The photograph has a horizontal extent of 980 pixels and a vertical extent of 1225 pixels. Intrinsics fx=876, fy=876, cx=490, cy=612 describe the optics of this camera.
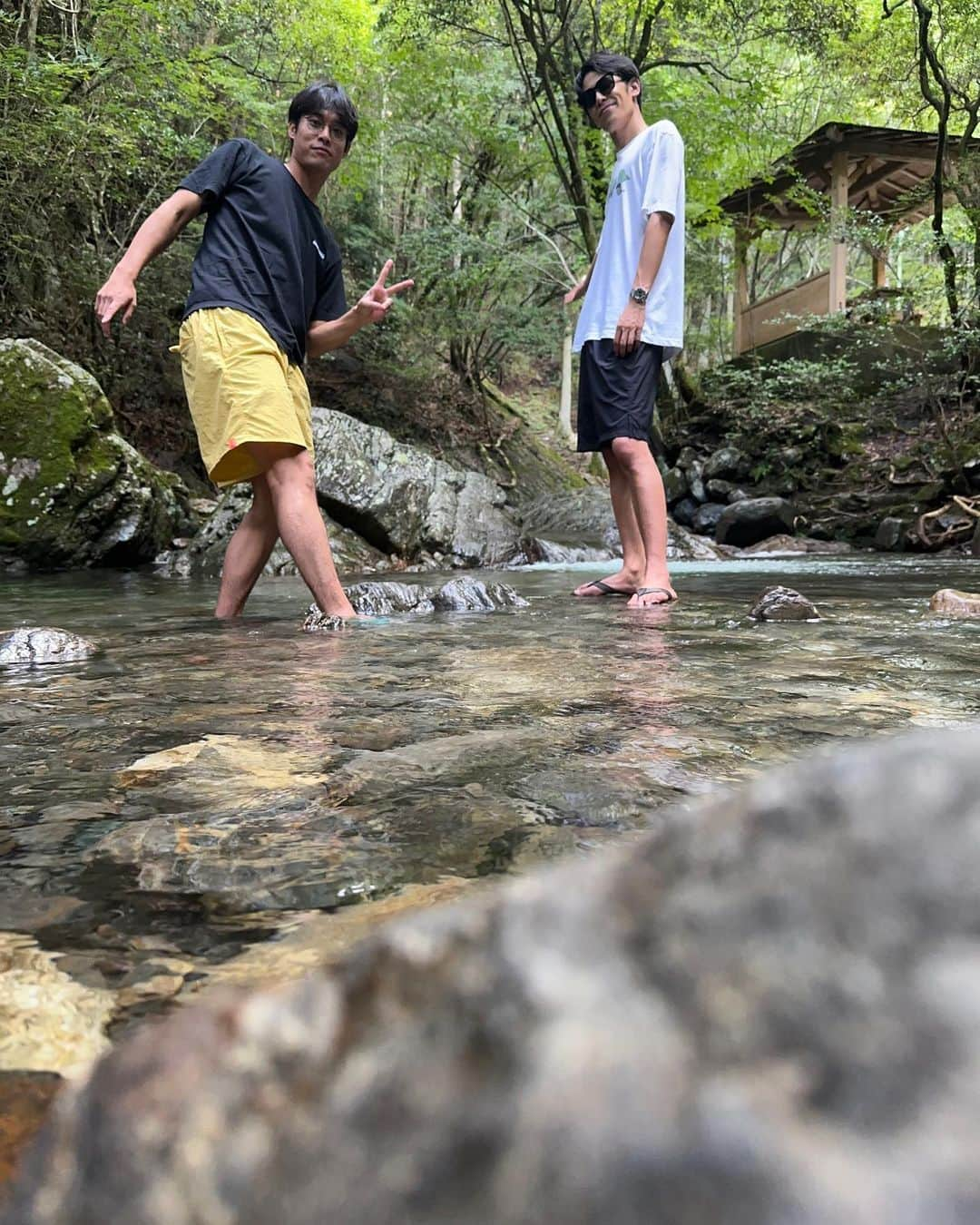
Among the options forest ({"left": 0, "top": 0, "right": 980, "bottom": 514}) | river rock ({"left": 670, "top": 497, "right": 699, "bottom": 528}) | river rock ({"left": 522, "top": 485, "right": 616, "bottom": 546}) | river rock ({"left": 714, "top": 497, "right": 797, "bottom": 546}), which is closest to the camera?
forest ({"left": 0, "top": 0, "right": 980, "bottom": 514})

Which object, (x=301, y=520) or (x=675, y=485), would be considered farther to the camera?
(x=675, y=485)

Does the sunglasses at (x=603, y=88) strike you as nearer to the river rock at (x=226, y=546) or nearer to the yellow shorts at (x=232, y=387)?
the yellow shorts at (x=232, y=387)

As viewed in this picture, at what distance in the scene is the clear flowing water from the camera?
0.82 m

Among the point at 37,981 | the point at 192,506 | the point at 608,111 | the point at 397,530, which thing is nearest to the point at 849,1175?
the point at 37,981

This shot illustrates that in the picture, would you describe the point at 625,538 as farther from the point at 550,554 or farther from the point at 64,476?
the point at 64,476

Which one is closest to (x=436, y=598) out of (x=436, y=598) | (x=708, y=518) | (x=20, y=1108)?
(x=436, y=598)

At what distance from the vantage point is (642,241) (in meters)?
4.28

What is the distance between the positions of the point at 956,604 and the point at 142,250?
318 centimetres

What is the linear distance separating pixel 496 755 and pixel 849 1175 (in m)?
1.02

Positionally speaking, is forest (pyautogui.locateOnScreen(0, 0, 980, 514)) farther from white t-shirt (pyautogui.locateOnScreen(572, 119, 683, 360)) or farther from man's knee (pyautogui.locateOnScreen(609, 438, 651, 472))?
man's knee (pyautogui.locateOnScreen(609, 438, 651, 472))

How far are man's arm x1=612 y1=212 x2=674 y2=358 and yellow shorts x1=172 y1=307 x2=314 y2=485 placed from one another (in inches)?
67.0

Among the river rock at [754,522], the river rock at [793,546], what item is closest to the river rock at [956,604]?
the river rock at [793,546]

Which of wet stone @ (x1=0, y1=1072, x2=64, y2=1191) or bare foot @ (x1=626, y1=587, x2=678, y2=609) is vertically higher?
bare foot @ (x1=626, y1=587, x2=678, y2=609)

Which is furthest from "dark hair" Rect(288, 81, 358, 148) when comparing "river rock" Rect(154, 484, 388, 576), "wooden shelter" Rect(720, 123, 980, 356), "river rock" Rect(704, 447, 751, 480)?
"wooden shelter" Rect(720, 123, 980, 356)
